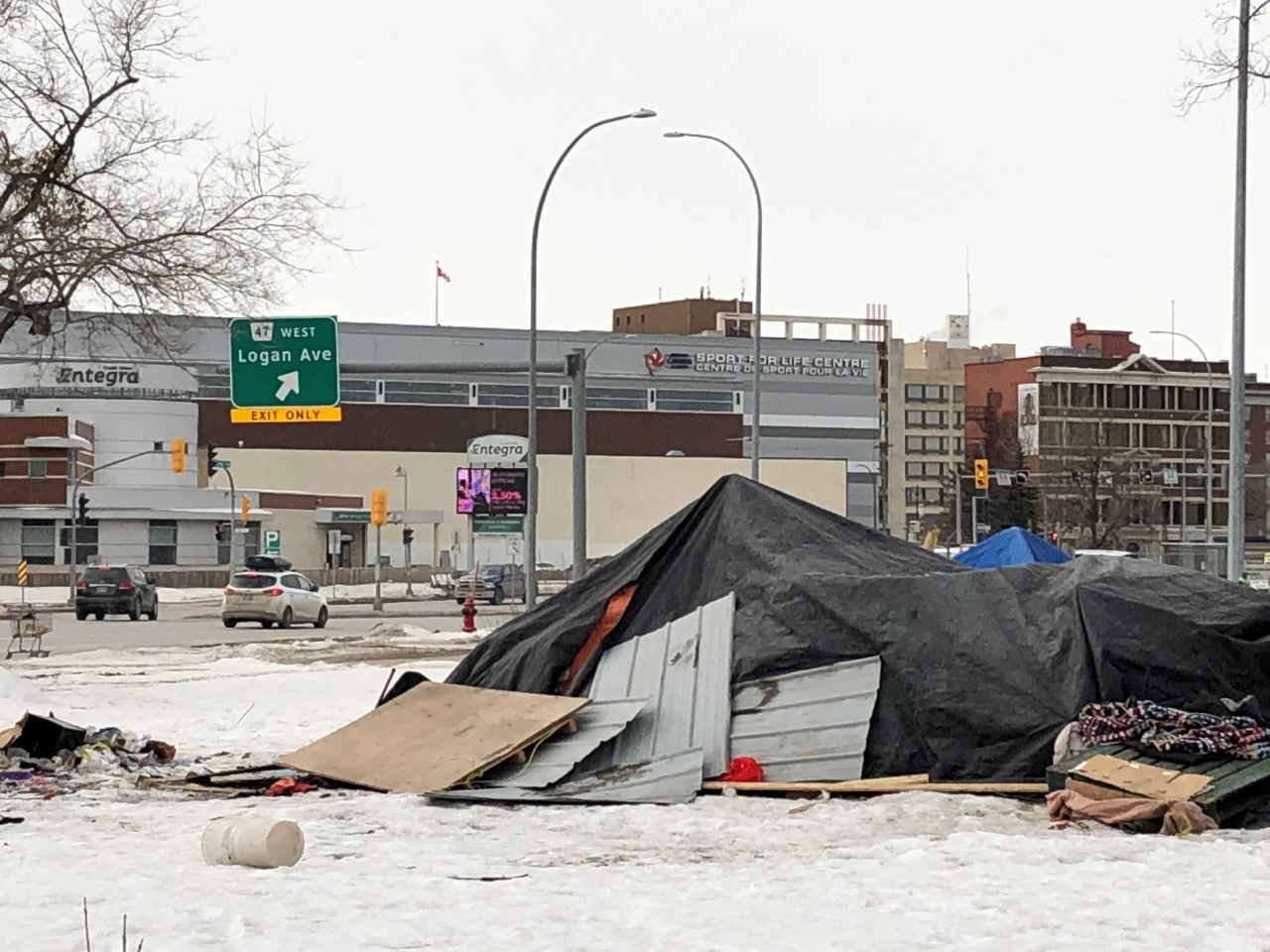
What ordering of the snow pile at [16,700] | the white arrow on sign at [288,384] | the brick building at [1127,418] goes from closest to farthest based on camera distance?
the snow pile at [16,700] → the white arrow on sign at [288,384] → the brick building at [1127,418]

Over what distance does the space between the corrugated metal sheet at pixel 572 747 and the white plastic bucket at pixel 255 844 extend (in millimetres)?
3342

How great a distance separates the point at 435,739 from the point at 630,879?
482 centimetres

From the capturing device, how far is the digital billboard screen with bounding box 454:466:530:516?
55219 millimetres

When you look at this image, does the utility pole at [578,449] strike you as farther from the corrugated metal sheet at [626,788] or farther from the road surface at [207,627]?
the corrugated metal sheet at [626,788]

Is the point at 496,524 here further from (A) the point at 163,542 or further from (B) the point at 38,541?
(B) the point at 38,541

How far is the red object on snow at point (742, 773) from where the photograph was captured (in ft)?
42.5

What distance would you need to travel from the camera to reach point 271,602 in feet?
161

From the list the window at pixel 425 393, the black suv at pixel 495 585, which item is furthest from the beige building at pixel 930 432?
the black suv at pixel 495 585

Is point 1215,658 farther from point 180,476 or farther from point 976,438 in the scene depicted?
point 976,438

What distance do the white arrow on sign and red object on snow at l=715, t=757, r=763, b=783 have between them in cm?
1921

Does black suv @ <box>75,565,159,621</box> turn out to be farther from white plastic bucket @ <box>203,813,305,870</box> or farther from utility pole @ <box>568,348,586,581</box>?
white plastic bucket @ <box>203,813,305,870</box>

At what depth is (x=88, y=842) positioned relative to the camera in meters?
10.6

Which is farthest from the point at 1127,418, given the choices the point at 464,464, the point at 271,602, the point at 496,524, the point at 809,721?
the point at 809,721

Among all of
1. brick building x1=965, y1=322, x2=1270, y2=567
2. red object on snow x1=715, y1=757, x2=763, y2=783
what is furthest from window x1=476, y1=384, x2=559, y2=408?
red object on snow x1=715, y1=757, x2=763, y2=783
